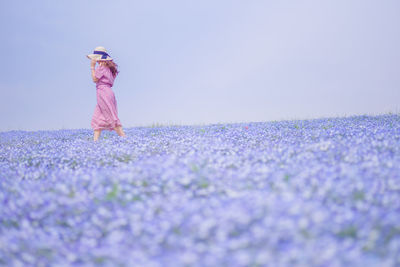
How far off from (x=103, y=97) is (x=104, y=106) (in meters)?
0.28

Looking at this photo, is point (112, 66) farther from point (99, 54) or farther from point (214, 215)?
point (214, 215)

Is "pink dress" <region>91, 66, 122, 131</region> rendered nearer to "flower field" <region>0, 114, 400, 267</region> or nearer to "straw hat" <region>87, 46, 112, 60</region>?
"straw hat" <region>87, 46, 112, 60</region>

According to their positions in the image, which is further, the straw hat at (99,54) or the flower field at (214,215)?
the straw hat at (99,54)


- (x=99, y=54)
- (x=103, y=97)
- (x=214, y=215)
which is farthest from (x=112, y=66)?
(x=214, y=215)

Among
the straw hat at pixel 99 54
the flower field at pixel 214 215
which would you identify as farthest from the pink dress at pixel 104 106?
the flower field at pixel 214 215

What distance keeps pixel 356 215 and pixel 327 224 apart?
35cm

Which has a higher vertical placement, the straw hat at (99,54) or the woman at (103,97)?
the straw hat at (99,54)

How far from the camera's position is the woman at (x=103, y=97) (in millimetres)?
10164

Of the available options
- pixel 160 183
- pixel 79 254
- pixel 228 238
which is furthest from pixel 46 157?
→ pixel 228 238

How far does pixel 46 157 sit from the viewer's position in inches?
279

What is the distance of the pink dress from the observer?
10172 mm

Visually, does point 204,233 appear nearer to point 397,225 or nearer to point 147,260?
point 147,260

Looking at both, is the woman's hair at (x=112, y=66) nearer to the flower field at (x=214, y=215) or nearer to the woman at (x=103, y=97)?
the woman at (x=103, y=97)

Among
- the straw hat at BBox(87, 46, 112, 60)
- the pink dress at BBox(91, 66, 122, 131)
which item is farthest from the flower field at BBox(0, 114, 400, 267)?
the straw hat at BBox(87, 46, 112, 60)
